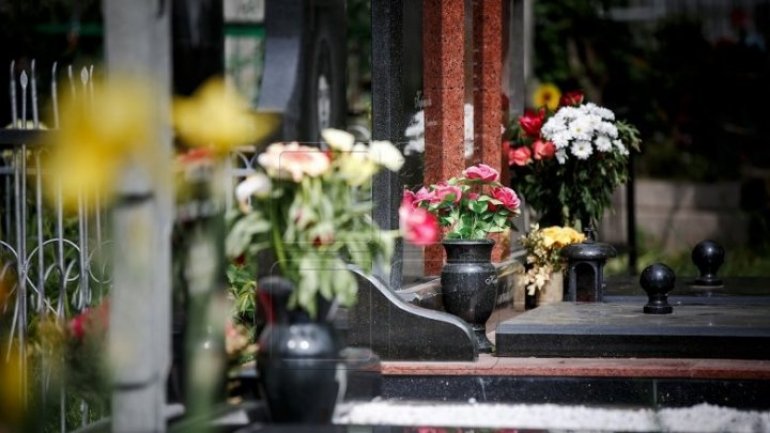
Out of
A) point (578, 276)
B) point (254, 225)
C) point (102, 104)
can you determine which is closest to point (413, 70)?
point (578, 276)

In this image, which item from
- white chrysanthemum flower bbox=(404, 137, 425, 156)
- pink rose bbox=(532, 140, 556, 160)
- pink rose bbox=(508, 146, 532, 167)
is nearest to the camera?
white chrysanthemum flower bbox=(404, 137, 425, 156)

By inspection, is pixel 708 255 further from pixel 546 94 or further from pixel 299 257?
pixel 546 94

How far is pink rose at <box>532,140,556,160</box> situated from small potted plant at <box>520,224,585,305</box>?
1.51 ft

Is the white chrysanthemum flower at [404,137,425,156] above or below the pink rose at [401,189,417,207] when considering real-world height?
above

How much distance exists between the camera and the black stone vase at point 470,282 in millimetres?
7582

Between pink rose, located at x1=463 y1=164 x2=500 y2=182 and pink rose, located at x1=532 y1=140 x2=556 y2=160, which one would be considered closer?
pink rose, located at x1=463 y1=164 x2=500 y2=182

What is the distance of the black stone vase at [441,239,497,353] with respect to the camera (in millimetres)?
7582

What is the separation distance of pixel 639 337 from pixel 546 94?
701 centimetres

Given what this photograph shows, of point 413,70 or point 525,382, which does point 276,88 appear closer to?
point 413,70

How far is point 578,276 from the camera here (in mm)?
8672

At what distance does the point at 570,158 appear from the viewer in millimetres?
9375

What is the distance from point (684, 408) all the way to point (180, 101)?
9.99 ft

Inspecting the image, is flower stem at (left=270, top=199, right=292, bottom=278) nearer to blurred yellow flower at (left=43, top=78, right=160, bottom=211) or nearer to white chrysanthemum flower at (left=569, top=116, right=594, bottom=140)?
blurred yellow flower at (left=43, top=78, right=160, bottom=211)

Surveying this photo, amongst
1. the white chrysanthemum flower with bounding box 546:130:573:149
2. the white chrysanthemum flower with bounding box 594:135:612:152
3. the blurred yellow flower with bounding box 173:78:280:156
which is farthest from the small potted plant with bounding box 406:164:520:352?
Answer: the blurred yellow flower with bounding box 173:78:280:156
